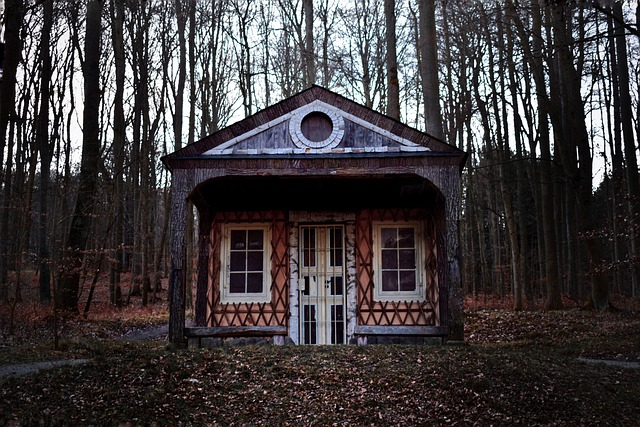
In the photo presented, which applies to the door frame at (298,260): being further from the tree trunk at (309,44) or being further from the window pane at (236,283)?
the tree trunk at (309,44)

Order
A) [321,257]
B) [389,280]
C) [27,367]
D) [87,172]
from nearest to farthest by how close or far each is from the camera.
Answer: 1. [27,367]
2. [389,280]
3. [321,257]
4. [87,172]

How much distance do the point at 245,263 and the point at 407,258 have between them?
339 centimetres

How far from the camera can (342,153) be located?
9.87 meters

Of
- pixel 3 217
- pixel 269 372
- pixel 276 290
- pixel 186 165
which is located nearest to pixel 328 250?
pixel 276 290

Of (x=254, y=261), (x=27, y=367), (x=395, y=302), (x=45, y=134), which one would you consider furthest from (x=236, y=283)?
(x=45, y=134)

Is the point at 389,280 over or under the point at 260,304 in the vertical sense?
over

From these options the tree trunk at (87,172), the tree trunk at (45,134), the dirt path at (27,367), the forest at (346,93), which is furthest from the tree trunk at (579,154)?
the tree trunk at (45,134)

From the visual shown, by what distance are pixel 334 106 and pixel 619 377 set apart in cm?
604

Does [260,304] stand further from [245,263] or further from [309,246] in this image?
[309,246]

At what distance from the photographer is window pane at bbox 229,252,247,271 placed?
12297 mm

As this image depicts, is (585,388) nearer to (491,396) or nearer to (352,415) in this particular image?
(491,396)

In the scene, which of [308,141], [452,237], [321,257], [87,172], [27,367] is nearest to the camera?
[27,367]

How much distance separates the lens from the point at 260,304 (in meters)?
12.2

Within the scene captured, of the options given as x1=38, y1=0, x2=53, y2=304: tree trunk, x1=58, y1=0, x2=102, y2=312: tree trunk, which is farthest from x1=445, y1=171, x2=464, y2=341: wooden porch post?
x1=38, y1=0, x2=53, y2=304: tree trunk
